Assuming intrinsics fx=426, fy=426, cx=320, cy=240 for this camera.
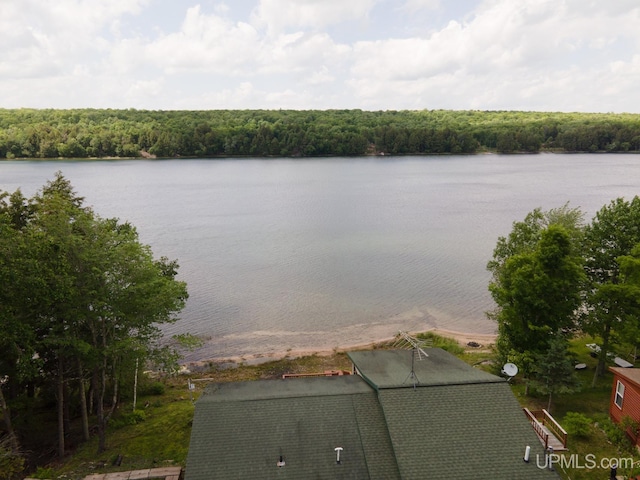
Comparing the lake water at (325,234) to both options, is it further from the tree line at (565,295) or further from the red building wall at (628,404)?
the red building wall at (628,404)

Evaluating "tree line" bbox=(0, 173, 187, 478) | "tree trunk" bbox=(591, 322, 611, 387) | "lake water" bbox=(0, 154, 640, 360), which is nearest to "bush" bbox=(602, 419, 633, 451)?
"tree trunk" bbox=(591, 322, 611, 387)

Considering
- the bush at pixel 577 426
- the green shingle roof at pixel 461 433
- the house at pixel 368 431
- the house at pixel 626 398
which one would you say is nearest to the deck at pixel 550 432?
the bush at pixel 577 426

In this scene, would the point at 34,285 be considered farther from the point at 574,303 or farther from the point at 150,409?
the point at 574,303

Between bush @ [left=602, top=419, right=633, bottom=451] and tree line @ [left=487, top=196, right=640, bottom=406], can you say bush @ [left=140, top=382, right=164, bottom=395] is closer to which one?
tree line @ [left=487, top=196, right=640, bottom=406]

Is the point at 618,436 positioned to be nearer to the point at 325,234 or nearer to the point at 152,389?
the point at 152,389

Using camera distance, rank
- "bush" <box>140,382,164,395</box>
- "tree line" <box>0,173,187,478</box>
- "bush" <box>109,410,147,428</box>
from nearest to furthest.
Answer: "tree line" <box>0,173,187,478</box>, "bush" <box>109,410,147,428</box>, "bush" <box>140,382,164,395</box>

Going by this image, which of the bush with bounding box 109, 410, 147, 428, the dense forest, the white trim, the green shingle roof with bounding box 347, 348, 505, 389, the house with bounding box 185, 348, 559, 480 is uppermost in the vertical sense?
the dense forest

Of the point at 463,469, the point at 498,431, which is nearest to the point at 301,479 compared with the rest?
the point at 463,469
